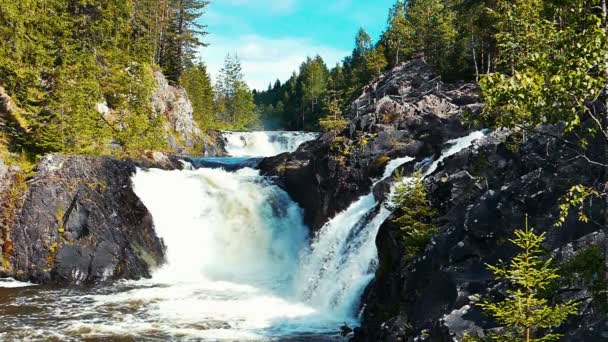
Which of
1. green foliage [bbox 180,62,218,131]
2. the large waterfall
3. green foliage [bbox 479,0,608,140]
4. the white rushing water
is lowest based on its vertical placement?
the large waterfall

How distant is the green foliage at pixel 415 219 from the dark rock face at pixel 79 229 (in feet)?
46.4

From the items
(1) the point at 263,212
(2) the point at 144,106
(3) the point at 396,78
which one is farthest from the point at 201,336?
(3) the point at 396,78

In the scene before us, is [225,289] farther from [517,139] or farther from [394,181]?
[517,139]

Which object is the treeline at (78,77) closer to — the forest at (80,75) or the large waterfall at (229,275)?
the forest at (80,75)

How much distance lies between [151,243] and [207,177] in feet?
19.5

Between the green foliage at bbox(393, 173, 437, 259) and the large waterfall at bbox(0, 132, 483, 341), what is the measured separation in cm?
142

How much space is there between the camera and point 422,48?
170ft

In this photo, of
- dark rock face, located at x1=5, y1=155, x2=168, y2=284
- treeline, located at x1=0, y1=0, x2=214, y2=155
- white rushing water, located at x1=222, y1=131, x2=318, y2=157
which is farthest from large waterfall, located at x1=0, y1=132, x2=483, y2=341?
white rushing water, located at x1=222, y1=131, x2=318, y2=157

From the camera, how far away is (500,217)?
10664mm

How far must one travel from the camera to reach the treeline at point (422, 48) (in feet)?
Answer: 123

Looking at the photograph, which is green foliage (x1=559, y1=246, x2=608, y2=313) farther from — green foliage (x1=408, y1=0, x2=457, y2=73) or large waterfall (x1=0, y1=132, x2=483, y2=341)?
green foliage (x1=408, y1=0, x2=457, y2=73)

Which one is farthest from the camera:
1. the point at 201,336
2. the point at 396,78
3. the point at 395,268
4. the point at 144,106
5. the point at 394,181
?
the point at 396,78

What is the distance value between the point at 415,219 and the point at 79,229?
1595 cm

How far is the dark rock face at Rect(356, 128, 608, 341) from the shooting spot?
8.19 meters
